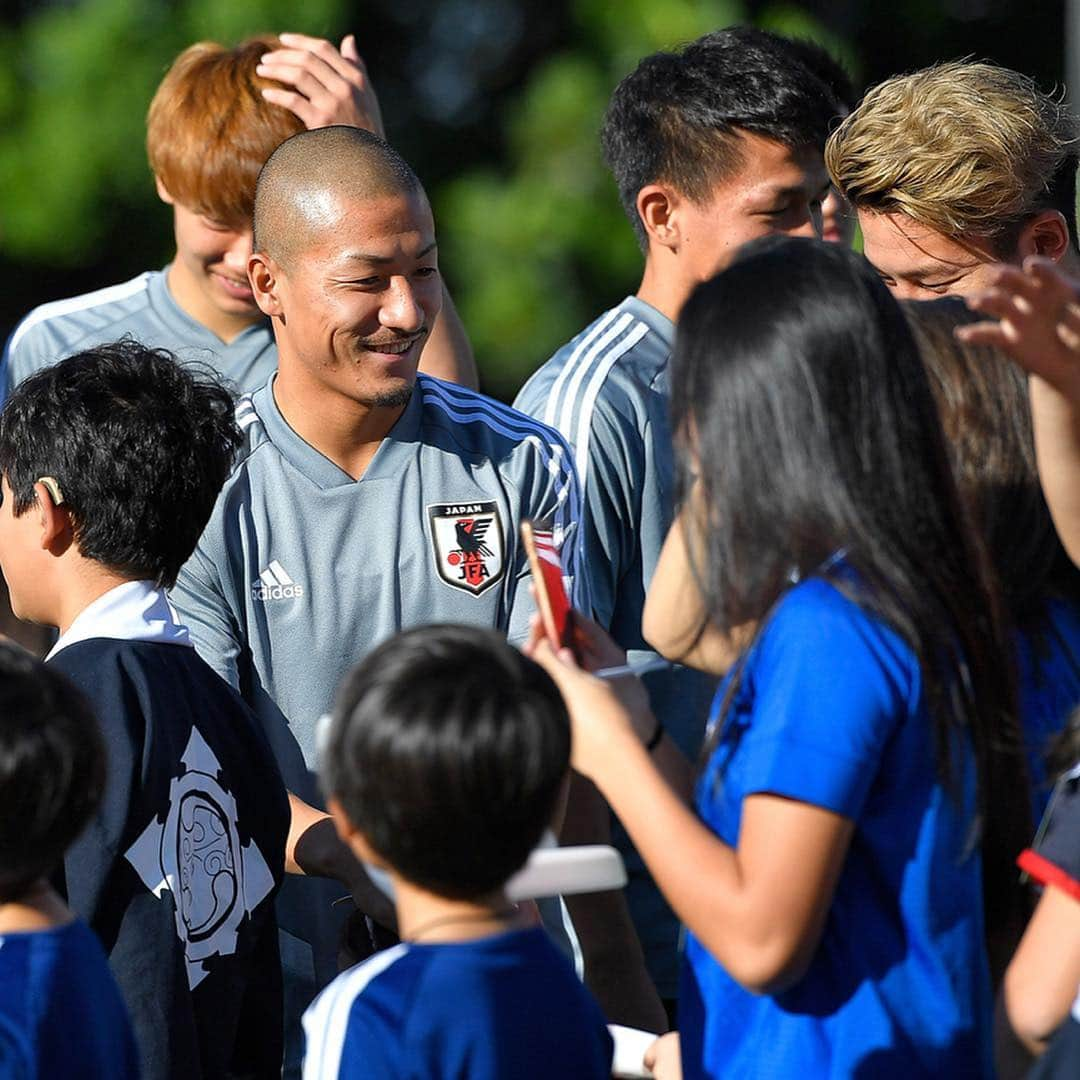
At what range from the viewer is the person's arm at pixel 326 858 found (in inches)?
111

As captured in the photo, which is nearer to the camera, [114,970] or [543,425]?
[114,970]

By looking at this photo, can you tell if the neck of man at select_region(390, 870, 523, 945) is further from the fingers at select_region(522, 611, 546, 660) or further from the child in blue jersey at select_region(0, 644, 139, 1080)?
the child in blue jersey at select_region(0, 644, 139, 1080)

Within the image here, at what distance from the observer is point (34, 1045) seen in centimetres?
196

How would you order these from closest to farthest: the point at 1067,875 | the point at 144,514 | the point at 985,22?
1. the point at 1067,875
2. the point at 144,514
3. the point at 985,22

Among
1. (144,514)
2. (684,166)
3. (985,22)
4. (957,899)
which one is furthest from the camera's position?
(985,22)

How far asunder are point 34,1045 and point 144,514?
0.99 metres

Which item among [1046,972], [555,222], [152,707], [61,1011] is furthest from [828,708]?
[555,222]

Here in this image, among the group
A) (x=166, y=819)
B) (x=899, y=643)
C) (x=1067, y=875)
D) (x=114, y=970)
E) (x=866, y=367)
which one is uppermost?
(x=866, y=367)

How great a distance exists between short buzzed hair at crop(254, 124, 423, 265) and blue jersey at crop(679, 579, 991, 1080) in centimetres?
166

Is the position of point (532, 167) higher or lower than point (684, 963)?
higher

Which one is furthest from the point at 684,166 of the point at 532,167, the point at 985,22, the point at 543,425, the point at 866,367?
the point at 985,22

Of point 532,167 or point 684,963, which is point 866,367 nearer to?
point 684,963

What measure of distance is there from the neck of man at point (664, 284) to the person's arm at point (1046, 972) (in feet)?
6.76

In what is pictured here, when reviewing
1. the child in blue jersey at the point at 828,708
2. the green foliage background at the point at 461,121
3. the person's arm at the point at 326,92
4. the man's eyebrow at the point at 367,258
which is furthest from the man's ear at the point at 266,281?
the green foliage background at the point at 461,121
